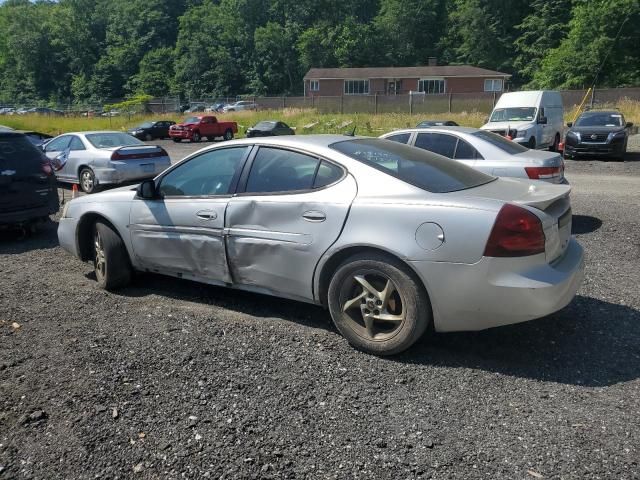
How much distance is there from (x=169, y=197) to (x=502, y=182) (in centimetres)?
283

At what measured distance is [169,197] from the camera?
4.94 meters

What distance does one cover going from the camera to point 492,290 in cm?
346

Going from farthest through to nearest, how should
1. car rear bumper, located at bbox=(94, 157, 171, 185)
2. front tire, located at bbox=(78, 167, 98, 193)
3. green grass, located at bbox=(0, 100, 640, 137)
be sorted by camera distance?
green grass, located at bbox=(0, 100, 640, 137), front tire, located at bbox=(78, 167, 98, 193), car rear bumper, located at bbox=(94, 157, 171, 185)

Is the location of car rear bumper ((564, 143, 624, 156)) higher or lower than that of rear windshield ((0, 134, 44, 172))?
lower

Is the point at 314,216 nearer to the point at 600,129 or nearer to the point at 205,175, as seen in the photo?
the point at 205,175

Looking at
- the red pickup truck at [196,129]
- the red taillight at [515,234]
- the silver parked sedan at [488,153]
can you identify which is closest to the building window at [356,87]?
the red pickup truck at [196,129]

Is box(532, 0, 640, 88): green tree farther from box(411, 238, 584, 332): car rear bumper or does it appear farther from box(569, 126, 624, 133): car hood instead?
box(411, 238, 584, 332): car rear bumper

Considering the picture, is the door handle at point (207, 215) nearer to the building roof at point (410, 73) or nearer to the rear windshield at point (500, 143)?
the rear windshield at point (500, 143)

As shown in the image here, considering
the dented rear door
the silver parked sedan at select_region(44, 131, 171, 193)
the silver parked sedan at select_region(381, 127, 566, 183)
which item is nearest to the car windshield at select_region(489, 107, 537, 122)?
the silver parked sedan at select_region(381, 127, 566, 183)

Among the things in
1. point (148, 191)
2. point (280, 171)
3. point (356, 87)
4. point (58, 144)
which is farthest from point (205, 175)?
point (356, 87)

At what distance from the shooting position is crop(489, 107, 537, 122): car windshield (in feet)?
54.1

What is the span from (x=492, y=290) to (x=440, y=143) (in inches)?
206

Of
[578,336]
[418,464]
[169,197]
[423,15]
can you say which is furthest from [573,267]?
[423,15]

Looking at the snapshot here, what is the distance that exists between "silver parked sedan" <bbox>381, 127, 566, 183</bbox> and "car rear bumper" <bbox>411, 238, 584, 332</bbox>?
436 centimetres
